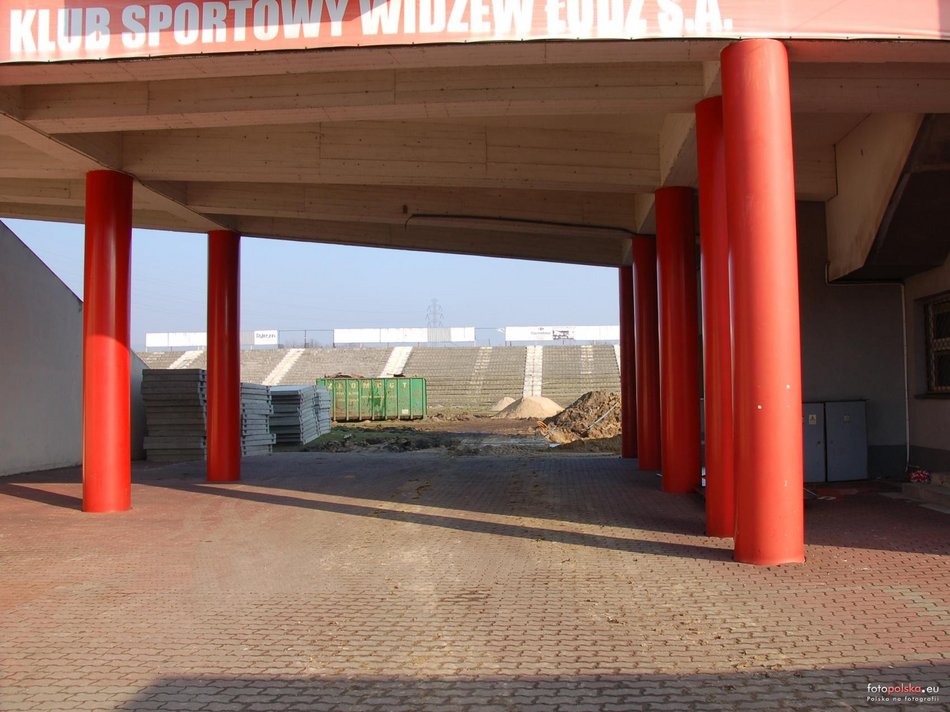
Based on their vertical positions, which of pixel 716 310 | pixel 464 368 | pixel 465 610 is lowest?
pixel 465 610

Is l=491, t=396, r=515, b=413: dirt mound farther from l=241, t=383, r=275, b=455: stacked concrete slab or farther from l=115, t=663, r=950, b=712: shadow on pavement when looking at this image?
l=115, t=663, r=950, b=712: shadow on pavement

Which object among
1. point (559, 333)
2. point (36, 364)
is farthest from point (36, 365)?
point (559, 333)

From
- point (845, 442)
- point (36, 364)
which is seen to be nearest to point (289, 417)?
point (36, 364)

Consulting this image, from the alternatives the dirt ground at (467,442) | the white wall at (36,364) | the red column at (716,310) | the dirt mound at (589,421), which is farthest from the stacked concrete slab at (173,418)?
the red column at (716,310)

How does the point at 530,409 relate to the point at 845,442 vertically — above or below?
below

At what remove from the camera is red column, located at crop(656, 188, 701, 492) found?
36.3 ft

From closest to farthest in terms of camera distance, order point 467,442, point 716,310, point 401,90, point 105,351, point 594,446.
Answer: point 716,310 < point 401,90 < point 105,351 < point 594,446 < point 467,442

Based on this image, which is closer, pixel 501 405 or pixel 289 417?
pixel 289 417

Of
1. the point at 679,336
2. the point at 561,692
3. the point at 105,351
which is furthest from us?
the point at 679,336

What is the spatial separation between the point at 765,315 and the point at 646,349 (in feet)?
26.6

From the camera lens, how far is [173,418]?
18.3 meters

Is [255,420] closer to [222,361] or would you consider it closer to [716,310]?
[222,361]

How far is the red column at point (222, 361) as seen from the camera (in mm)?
13578

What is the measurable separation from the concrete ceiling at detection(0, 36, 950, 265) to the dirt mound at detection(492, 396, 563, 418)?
21.9 metres
